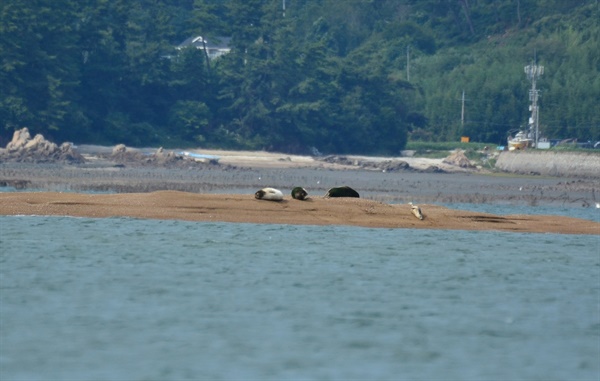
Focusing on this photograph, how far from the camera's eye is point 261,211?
38719mm

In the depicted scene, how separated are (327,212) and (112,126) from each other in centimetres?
6758

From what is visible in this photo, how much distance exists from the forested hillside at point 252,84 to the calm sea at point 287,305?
64.6m

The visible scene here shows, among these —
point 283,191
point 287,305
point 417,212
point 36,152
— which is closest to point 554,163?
point 36,152

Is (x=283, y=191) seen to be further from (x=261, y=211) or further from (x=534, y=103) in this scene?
(x=534, y=103)

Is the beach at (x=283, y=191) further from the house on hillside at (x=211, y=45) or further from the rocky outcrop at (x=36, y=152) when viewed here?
the house on hillside at (x=211, y=45)

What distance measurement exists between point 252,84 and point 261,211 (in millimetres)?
77409

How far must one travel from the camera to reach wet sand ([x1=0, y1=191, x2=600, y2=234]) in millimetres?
38406

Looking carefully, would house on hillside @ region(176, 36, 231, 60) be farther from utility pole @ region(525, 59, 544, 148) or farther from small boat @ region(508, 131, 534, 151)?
small boat @ region(508, 131, 534, 151)

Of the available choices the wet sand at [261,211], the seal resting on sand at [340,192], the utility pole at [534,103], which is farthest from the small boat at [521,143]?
the wet sand at [261,211]

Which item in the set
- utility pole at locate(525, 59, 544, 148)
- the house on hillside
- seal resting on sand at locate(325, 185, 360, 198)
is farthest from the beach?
the house on hillside

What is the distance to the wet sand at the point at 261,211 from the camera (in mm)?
38406

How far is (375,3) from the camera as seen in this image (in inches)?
6668

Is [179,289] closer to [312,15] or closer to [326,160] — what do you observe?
Result: [326,160]

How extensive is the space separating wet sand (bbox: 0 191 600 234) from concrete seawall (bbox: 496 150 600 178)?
49763 millimetres
